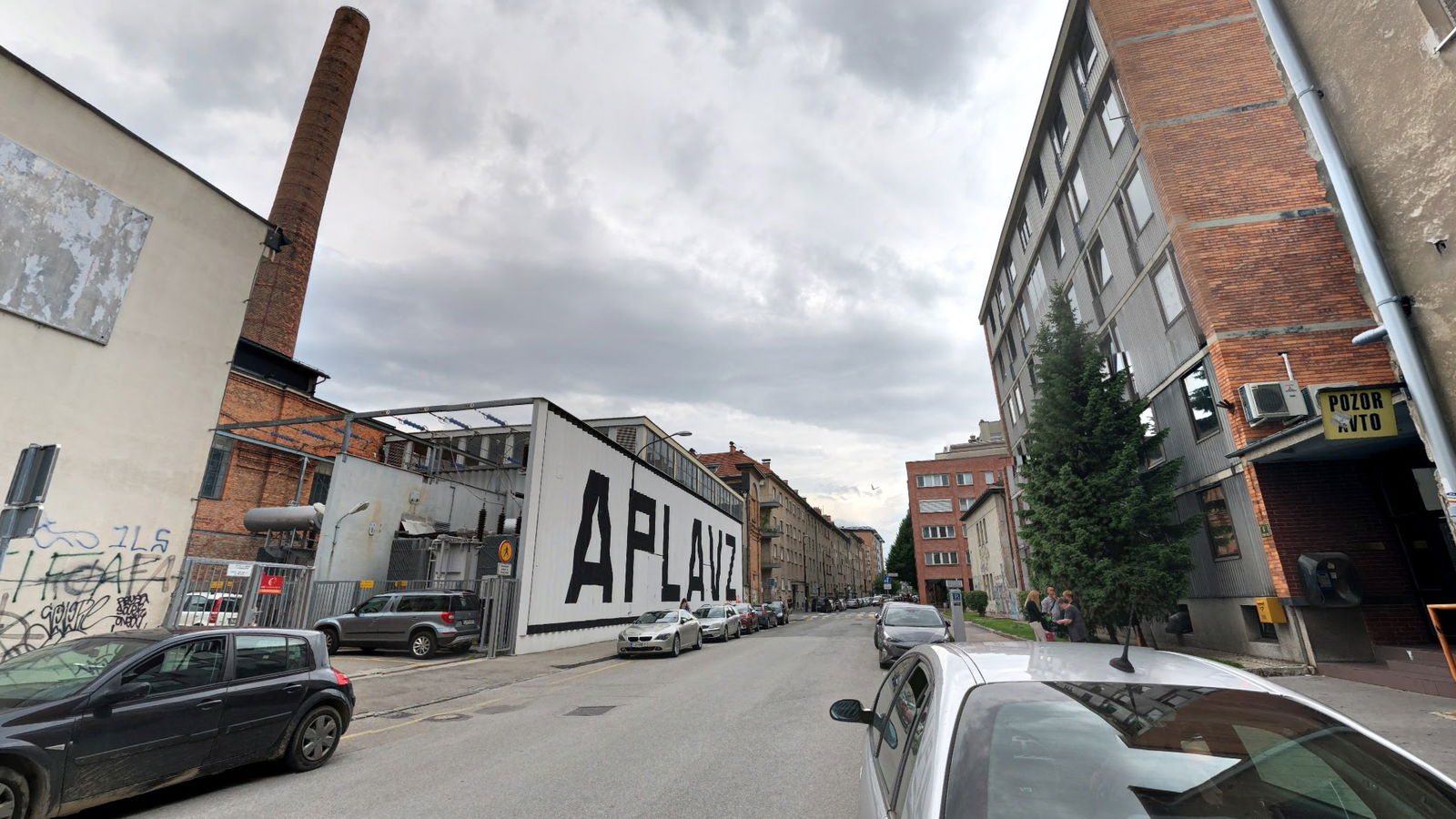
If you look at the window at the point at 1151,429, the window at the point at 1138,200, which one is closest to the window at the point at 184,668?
the window at the point at 1151,429

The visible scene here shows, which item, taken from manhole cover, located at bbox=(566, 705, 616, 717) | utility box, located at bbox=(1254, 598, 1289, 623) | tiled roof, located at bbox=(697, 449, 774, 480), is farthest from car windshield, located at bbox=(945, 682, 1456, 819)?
tiled roof, located at bbox=(697, 449, 774, 480)

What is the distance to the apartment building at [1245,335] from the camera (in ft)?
36.8

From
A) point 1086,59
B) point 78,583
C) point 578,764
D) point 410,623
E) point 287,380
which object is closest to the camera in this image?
point 578,764

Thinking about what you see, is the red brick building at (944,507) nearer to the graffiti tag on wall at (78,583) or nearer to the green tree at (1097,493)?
the green tree at (1097,493)

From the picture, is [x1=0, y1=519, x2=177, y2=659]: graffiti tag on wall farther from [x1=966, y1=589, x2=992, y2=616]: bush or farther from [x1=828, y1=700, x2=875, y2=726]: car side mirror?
[x1=966, y1=589, x2=992, y2=616]: bush

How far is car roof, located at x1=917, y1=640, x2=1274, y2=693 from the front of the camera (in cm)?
230

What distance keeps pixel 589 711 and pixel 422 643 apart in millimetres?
8981

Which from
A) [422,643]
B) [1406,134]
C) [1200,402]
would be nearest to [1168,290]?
[1200,402]

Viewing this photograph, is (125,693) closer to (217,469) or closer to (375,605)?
(375,605)

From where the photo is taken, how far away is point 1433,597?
11164 mm

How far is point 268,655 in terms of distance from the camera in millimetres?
6285

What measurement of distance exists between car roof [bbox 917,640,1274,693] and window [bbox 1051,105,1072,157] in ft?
72.1

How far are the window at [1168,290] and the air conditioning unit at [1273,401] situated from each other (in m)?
2.99

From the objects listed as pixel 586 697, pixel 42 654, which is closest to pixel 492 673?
pixel 586 697
